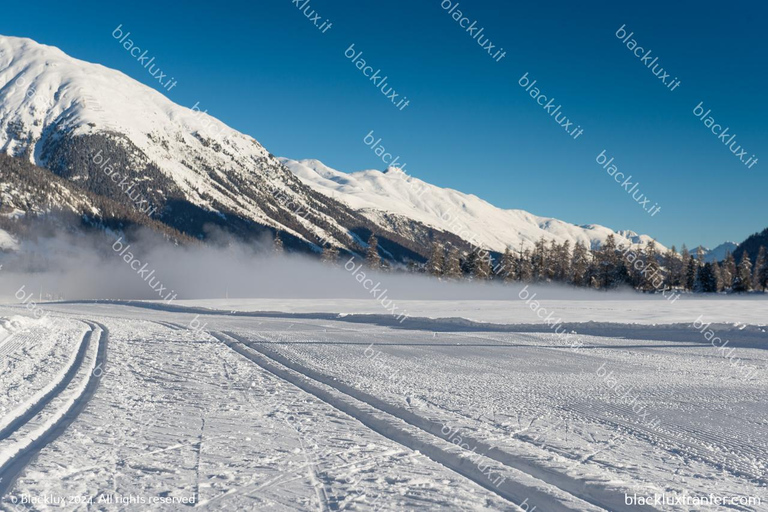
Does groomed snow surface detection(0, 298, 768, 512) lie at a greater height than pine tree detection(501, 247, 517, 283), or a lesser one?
lesser

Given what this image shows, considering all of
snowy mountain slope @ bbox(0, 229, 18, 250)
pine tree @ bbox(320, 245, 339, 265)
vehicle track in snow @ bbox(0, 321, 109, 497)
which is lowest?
snowy mountain slope @ bbox(0, 229, 18, 250)

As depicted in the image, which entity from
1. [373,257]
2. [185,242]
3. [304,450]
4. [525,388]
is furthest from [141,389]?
[185,242]

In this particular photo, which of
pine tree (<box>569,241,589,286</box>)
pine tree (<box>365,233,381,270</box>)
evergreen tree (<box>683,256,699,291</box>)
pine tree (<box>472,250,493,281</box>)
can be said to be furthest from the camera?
pine tree (<box>365,233,381,270</box>)

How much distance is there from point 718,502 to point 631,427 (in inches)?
83.5

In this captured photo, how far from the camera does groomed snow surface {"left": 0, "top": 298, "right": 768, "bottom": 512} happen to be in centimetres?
410

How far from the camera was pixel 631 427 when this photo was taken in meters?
6.09

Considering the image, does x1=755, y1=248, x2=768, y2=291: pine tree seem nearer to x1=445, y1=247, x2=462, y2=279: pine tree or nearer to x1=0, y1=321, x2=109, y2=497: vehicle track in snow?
x1=445, y1=247, x2=462, y2=279: pine tree

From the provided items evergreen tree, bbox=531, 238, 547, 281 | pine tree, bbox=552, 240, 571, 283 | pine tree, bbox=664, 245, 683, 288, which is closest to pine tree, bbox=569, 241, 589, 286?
pine tree, bbox=552, 240, 571, 283

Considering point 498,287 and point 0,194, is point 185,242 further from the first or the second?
point 498,287

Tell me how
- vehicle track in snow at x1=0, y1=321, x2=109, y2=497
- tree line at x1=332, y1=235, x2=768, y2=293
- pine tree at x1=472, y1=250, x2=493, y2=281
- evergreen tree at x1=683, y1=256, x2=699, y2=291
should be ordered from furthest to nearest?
pine tree at x1=472, y1=250, x2=493, y2=281
evergreen tree at x1=683, y1=256, x2=699, y2=291
tree line at x1=332, y1=235, x2=768, y2=293
vehicle track in snow at x1=0, y1=321, x2=109, y2=497

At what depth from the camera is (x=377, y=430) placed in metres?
5.80

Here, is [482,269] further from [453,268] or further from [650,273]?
[650,273]

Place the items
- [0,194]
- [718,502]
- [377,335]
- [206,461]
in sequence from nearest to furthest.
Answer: [718,502] < [206,461] < [377,335] < [0,194]

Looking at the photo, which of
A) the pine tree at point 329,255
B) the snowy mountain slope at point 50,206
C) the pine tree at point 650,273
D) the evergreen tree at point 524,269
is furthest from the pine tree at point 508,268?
the snowy mountain slope at point 50,206
